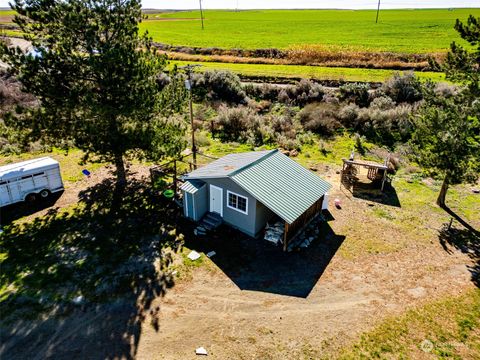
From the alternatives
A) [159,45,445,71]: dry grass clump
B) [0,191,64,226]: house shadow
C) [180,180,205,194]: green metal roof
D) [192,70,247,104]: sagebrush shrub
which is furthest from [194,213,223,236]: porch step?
[159,45,445,71]: dry grass clump

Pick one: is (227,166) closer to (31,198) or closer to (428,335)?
(428,335)

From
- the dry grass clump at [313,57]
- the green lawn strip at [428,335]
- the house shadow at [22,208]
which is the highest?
the dry grass clump at [313,57]

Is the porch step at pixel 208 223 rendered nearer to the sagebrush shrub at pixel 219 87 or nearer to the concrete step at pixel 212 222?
the concrete step at pixel 212 222

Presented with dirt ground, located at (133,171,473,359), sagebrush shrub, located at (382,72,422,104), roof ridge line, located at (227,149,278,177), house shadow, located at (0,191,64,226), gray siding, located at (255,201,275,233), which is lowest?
dirt ground, located at (133,171,473,359)

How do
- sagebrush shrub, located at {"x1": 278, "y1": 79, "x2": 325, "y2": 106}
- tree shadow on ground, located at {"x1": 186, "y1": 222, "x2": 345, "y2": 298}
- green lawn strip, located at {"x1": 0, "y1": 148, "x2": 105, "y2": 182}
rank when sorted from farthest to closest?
sagebrush shrub, located at {"x1": 278, "y1": 79, "x2": 325, "y2": 106}
green lawn strip, located at {"x1": 0, "y1": 148, "x2": 105, "y2": 182}
tree shadow on ground, located at {"x1": 186, "y1": 222, "x2": 345, "y2": 298}

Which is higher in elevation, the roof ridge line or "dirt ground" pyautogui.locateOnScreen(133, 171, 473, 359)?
the roof ridge line

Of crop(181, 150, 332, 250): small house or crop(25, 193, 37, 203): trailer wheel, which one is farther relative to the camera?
crop(25, 193, 37, 203): trailer wheel

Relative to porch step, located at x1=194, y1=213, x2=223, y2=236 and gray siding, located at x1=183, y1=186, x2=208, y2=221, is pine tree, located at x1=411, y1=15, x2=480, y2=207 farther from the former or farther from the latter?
gray siding, located at x1=183, y1=186, x2=208, y2=221

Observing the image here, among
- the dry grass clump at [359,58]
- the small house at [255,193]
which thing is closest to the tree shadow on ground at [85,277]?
the small house at [255,193]
